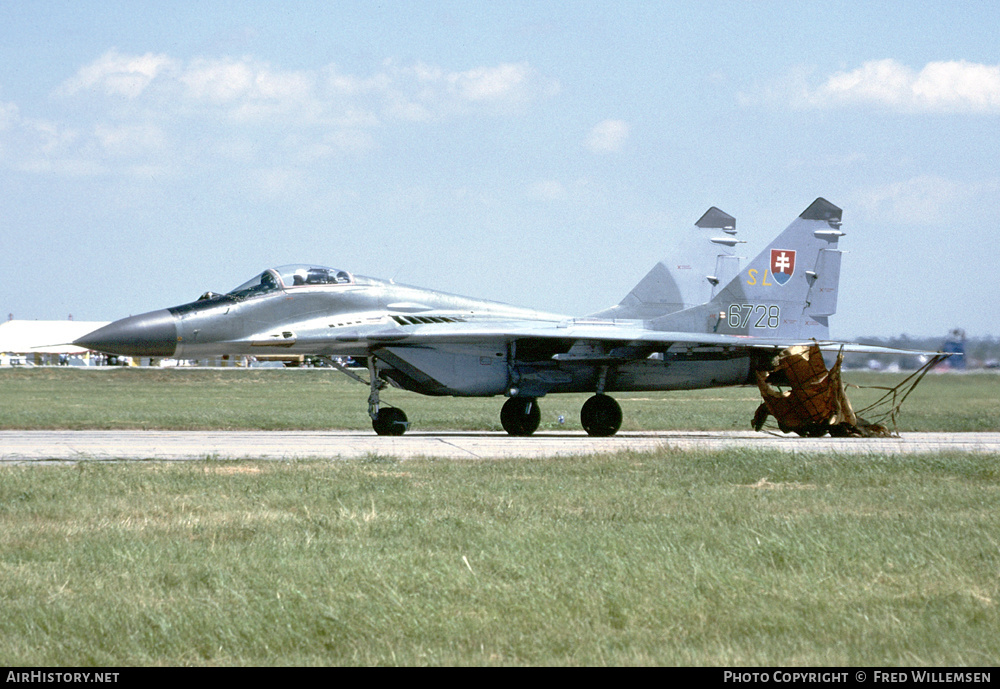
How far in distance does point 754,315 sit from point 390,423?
7700 mm

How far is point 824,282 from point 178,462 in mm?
14087

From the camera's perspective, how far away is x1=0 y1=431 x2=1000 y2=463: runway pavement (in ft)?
47.2

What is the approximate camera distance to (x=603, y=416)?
2030 centimetres

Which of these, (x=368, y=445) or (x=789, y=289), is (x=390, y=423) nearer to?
(x=368, y=445)

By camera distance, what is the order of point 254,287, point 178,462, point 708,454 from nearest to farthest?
1. point 178,462
2. point 708,454
3. point 254,287

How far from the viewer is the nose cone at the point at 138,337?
17172mm

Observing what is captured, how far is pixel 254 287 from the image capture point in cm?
1867

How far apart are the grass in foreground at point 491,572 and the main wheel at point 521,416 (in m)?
9.14

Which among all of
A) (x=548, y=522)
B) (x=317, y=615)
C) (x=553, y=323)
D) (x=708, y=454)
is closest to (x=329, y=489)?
Answer: (x=548, y=522)

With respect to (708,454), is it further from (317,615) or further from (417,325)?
(317,615)

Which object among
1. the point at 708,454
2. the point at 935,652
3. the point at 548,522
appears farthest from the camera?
the point at 708,454

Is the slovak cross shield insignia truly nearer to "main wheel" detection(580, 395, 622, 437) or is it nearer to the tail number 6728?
the tail number 6728

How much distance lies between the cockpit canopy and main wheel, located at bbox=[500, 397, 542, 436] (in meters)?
3.96

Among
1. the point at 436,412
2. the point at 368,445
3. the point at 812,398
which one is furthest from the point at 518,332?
the point at 436,412
